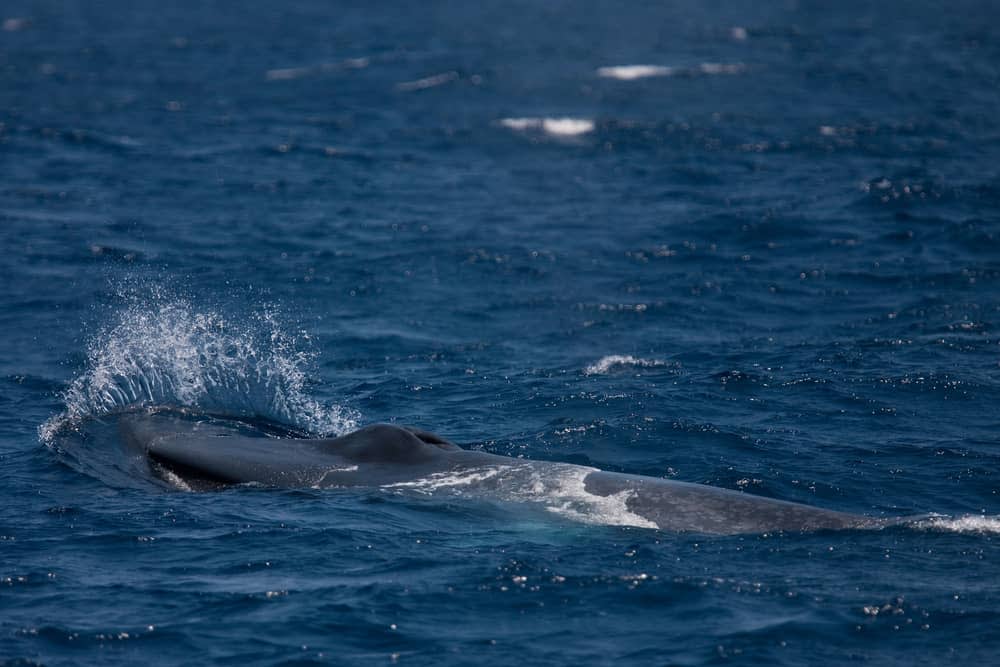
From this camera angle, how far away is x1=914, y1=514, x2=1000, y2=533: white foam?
55.4ft

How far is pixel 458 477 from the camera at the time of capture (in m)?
18.7

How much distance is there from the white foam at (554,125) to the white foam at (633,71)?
10073mm

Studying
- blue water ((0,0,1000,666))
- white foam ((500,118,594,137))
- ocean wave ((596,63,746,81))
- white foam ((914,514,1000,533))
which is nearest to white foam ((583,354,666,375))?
blue water ((0,0,1000,666))

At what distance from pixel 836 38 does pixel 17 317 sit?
5240 centimetres

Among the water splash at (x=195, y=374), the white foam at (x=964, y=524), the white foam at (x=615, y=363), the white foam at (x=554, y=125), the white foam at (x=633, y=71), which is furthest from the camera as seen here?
the white foam at (x=633, y=71)

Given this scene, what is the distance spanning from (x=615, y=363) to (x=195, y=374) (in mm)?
8390

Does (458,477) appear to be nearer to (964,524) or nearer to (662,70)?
(964,524)

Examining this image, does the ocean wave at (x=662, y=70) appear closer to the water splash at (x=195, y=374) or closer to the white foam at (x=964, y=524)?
the water splash at (x=195, y=374)

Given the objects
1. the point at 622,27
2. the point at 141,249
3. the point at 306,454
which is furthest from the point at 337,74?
the point at 306,454

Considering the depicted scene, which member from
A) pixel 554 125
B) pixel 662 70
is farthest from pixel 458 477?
pixel 662 70

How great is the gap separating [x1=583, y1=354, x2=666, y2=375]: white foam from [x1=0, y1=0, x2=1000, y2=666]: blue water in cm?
11

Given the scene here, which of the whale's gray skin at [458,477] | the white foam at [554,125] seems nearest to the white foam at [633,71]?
the white foam at [554,125]

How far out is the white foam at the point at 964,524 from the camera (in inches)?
664

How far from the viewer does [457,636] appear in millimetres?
14680
